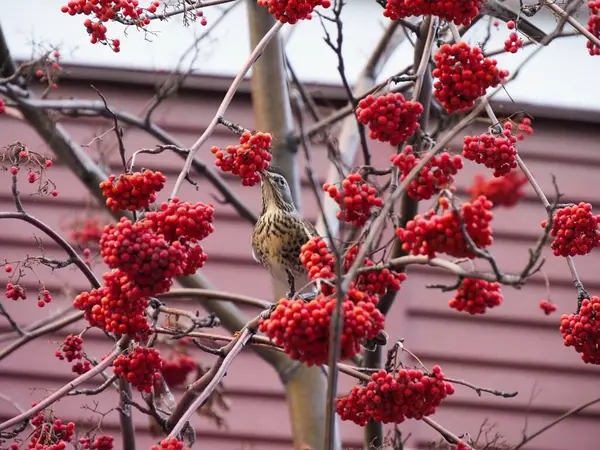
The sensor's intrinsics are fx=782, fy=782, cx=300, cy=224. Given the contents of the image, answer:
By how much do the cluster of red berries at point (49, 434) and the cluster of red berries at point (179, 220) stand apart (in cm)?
58

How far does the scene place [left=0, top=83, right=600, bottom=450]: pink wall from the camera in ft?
12.1

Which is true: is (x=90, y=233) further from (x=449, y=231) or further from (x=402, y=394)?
(x=449, y=231)

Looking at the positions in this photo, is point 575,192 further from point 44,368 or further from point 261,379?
point 44,368

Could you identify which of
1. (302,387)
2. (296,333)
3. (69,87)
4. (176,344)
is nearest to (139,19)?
(296,333)

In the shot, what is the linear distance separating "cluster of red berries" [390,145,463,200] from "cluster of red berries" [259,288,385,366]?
9.7 inches

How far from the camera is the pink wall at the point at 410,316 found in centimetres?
370

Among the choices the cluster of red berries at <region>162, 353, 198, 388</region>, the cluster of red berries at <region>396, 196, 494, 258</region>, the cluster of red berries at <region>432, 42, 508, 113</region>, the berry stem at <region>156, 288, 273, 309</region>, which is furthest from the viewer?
the cluster of red berries at <region>162, 353, 198, 388</region>

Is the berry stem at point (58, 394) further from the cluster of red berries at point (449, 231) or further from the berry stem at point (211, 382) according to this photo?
the cluster of red berries at point (449, 231)

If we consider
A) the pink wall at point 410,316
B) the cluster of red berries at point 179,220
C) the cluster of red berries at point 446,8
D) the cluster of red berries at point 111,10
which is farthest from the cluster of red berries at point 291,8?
the pink wall at point 410,316

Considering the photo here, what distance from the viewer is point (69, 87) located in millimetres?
3859

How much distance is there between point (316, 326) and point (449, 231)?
0.75 ft

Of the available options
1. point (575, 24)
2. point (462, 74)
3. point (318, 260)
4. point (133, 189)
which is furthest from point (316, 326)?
point (575, 24)

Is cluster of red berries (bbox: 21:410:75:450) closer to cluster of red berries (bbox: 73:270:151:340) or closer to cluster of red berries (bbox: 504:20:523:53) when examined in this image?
cluster of red berries (bbox: 73:270:151:340)

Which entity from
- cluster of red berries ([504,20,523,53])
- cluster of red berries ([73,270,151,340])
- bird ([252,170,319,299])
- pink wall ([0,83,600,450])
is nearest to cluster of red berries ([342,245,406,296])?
cluster of red berries ([73,270,151,340])
